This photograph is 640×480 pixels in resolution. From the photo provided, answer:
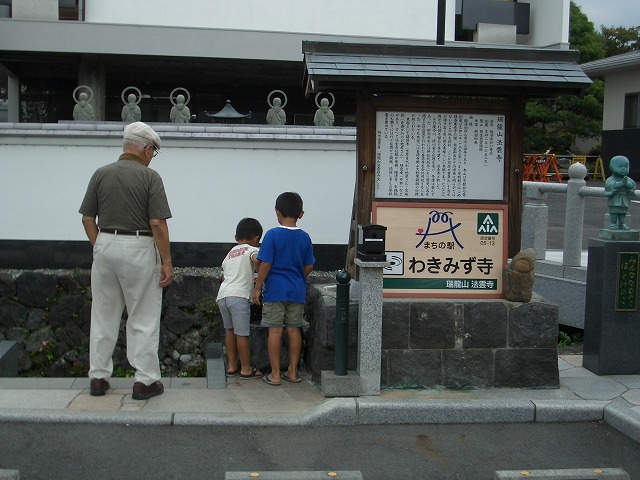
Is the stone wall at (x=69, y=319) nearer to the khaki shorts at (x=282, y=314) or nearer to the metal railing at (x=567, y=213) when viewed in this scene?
→ the khaki shorts at (x=282, y=314)

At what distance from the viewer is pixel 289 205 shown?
6820 mm

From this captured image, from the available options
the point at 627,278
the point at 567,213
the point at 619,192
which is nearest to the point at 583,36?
the point at 567,213

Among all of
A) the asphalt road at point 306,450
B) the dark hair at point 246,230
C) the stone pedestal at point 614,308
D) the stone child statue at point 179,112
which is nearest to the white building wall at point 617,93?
the stone child statue at point 179,112

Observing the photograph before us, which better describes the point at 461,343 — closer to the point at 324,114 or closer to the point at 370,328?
the point at 370,328

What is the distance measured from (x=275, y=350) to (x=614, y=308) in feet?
10.1

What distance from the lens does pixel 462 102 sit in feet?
22.3

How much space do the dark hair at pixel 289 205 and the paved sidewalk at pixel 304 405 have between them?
5.05ft

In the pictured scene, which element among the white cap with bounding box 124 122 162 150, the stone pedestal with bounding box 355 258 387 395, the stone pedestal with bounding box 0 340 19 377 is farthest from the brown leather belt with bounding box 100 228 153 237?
the stone pedestal with bounding box 0 340 19 377

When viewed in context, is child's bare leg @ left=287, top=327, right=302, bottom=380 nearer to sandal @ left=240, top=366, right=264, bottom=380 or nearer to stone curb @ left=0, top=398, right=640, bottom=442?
sandal @ left=240, top=366, right=264, bottom=380

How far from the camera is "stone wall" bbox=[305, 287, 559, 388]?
21.7 ft

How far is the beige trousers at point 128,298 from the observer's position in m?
5.98

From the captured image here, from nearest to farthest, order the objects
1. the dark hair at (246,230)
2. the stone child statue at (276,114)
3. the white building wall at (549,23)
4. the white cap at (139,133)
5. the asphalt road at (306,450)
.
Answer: the asphalt road at (306,450)
the white cap at (139,133)
the dark hair at (246,230)
the stone child statue at (276,114)
the white building wall at (549,23)

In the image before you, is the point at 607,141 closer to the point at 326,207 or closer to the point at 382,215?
the point at 326,207

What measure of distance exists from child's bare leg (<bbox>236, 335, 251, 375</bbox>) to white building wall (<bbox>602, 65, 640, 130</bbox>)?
28.7m
